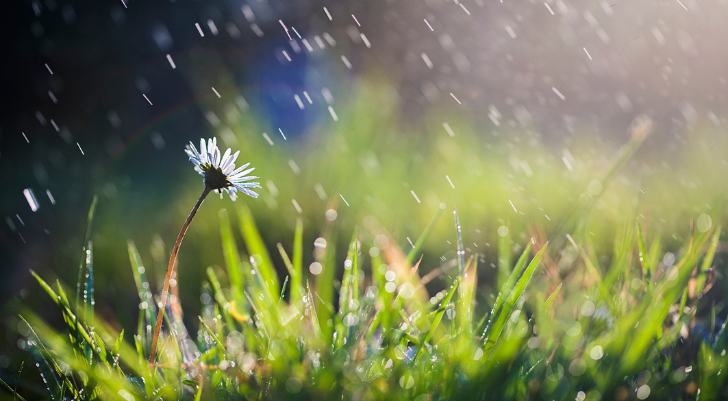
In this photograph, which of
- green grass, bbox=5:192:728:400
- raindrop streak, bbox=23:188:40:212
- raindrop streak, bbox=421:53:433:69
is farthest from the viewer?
raindrop streak, bbox=421:53:433:69

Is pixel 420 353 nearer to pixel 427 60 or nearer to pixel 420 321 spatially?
pixel 420 321

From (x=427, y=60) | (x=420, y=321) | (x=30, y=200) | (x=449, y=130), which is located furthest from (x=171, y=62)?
(x=420, y=321)

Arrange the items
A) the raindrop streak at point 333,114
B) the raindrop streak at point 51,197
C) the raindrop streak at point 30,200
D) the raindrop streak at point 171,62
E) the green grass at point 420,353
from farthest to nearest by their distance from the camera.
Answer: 1. the raindrop streak at point 171,62
2. the raindrop streak at point 333,114
3. the raindrop streak at point 51,197
4. the raindrop streak at point 30,200
5. the green grass at point 420,353

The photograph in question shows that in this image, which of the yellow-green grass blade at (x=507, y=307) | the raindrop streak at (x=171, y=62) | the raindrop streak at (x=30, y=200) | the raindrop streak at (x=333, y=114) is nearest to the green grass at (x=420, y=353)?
the yellow-green grass blade at (x=507, y=307)

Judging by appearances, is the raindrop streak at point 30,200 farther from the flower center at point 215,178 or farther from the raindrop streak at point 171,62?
the raindrop streak at point 171,62

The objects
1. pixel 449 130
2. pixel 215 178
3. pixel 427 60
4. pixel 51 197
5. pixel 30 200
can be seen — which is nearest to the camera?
pixel 215 178

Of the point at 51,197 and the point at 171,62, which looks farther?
the point at 171,62

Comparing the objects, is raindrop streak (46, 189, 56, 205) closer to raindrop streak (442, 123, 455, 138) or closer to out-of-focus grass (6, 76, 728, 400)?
out-of-focus grass (6, 76, 728, 400)

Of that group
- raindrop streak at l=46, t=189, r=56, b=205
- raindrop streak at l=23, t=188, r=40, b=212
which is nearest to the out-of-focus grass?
raindrop streak at l=23, t=188, r=40, b=212

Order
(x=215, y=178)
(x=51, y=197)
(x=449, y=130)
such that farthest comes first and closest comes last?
(x=449, y=130)
(x=51, y=197)
(x=215, y=178)

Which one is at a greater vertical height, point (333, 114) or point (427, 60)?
point (427, 60)
